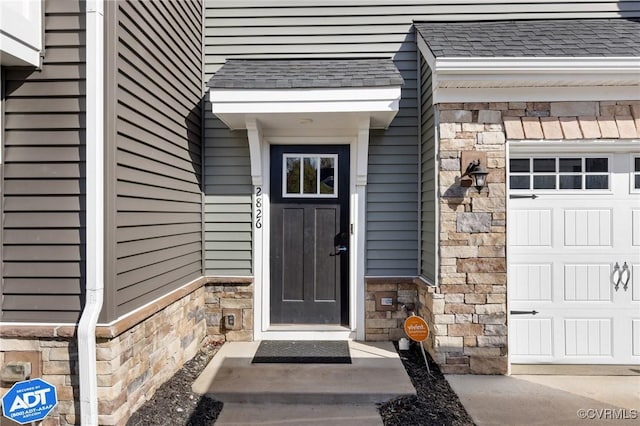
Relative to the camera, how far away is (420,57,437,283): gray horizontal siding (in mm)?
3434

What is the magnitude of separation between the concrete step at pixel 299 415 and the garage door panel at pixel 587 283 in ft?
7.08

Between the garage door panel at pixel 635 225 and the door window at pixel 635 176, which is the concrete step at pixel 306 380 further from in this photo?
the door window at pixel 635 176

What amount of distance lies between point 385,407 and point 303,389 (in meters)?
0.64

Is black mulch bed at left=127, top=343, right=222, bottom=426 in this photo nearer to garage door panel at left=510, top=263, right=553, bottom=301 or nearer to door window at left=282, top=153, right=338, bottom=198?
door window at left=282, top=153, right=338, bottom=198

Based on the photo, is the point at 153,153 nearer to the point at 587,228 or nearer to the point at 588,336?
the point at 587,228

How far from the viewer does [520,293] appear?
347 centimetres

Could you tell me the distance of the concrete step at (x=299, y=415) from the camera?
2.60 metres

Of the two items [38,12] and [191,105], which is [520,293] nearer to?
[191,105]

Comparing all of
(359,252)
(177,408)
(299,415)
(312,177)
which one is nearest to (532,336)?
(359,252)

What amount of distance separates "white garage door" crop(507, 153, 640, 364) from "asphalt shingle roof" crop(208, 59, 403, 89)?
4.86ft

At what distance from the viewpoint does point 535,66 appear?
306cm

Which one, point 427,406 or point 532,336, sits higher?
point 532,336

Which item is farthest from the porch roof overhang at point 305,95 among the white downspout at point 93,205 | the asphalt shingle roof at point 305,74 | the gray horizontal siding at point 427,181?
the white downspout at point 93,205

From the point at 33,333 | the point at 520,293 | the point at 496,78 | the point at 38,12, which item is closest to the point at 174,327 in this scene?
the point at 33,333
